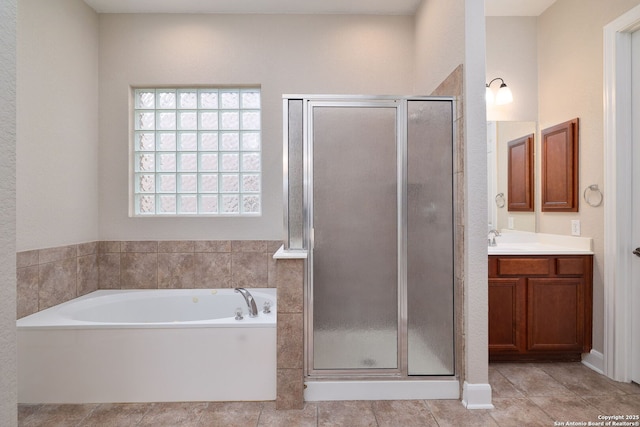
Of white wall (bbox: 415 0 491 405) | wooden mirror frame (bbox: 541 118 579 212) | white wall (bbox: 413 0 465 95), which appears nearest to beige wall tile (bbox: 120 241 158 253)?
white wall (bbox: 415 0 491 405)

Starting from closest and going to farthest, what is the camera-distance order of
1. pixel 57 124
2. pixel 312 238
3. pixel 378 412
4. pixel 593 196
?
1. pixel 378 412
2. pixel 312 238
3. pixel 593 196
4. pixel 57 124

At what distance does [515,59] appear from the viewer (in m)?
3.10

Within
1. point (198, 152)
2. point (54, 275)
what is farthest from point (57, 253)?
point (198, 152)

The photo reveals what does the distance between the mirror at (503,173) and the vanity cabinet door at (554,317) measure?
0.65 meters

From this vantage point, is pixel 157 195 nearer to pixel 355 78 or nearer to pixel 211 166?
pixel 211 166

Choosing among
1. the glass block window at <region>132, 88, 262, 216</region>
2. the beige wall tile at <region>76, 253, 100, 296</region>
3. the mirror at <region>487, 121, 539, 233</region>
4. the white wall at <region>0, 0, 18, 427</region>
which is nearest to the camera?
the white wall at <region>0, 0, 18, 427</region>

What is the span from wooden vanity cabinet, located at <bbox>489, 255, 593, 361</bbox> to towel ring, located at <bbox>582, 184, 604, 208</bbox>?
398 millimetres

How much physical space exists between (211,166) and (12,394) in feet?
8.27

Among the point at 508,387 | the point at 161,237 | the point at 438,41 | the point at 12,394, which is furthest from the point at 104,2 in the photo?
the point at 508,387

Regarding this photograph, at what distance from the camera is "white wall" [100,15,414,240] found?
3145mm

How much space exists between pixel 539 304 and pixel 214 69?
10.9ft

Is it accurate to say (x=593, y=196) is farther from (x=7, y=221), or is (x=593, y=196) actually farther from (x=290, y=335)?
(x=7, y=221)

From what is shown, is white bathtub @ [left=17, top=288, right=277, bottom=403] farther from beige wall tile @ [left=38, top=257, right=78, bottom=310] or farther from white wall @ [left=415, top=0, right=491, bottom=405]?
white wall @ [left=415, top=0, right=491, bottom=405]

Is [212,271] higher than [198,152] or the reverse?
the reverse
